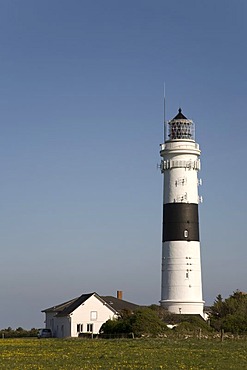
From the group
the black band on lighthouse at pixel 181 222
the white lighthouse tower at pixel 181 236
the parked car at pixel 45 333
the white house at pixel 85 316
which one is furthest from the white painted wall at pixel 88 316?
the black band on lighthouse at pixel 181 222

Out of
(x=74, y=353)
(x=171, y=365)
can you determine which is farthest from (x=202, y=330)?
(x=171, y=365)

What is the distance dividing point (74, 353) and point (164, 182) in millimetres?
29576

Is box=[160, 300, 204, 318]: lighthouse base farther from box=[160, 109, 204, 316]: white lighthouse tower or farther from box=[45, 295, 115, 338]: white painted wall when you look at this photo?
box=[45, 295, 115, 338]: white painted wall

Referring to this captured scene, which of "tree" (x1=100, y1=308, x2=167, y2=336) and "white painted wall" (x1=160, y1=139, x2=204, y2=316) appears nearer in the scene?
"tree" (x1=100, y1=308, x2=167, y2=336)

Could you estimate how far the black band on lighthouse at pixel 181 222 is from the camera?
194 ft

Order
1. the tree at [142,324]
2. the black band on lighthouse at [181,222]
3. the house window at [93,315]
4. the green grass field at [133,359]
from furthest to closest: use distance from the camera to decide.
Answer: the house window at [93,315], the black band on lighthouse at [181,222], the tree at [142,324], the green grass field at [133,359]

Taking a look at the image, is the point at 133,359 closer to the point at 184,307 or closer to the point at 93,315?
the point at 184,307

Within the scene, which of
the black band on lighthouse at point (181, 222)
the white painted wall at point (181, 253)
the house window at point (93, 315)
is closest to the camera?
the black band on lighthouse at point (181, 222)

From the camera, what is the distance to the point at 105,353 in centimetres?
3247

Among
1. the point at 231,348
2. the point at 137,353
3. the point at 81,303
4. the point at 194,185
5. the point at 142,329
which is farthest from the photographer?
the point at 81,303

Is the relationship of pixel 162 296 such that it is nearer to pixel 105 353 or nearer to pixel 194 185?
pixel 194 185

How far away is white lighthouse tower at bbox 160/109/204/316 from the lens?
5908 cm

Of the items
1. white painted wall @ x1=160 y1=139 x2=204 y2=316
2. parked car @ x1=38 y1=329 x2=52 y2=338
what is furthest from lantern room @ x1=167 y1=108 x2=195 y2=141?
parked car @ x1=38 y1=329 x2=52 y2=338

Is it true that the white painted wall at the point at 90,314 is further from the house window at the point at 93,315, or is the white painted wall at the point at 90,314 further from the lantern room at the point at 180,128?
the lantern room at the point at 180,128
